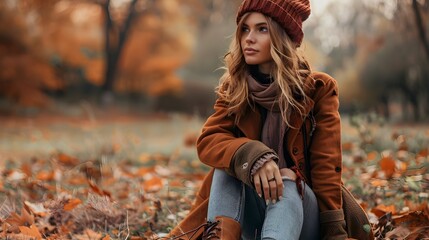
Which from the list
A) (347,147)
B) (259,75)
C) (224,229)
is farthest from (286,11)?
(347,147)

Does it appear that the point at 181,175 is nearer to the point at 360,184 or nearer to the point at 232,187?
→ the point at 360,184

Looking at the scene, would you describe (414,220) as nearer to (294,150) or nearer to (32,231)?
(294,150)

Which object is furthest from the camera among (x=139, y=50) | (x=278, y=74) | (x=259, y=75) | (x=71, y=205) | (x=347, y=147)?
(x=139, y=50)

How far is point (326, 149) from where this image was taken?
7.79 ft

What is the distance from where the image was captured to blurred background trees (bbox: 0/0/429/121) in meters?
17.4

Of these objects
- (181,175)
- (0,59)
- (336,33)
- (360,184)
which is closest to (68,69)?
(0,59)

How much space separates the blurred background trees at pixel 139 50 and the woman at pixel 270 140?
14.2 m

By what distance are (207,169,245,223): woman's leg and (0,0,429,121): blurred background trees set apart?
1447 centimetres

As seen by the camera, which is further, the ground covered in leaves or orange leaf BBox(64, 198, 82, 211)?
orange leaf BBox(64, 198, 82, 211)

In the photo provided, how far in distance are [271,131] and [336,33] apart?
20.2 meters

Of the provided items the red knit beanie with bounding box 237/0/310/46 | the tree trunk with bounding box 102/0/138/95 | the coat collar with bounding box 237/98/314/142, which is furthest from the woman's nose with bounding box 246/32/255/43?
the tree trunk with bounding box 102/0/138/95

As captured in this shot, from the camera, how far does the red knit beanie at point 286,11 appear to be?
2422 millimetres

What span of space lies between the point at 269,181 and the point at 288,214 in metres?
0.14

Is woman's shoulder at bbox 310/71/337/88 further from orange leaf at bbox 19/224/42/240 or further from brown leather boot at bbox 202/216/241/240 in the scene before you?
orange leaf at bbox 19/224/42/240
